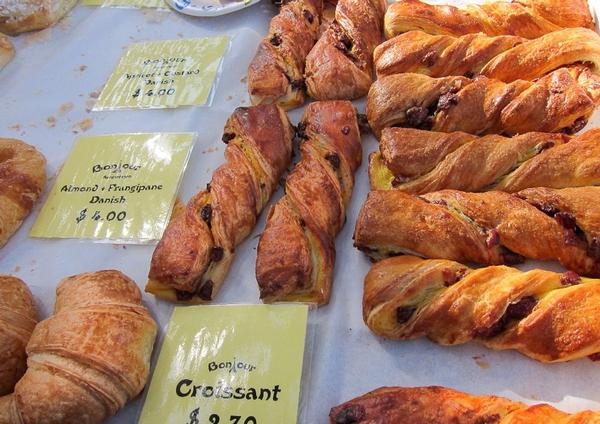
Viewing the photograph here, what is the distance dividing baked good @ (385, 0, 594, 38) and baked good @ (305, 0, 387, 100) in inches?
3.9

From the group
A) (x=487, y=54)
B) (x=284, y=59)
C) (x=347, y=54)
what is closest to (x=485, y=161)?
(x=487, y=54)

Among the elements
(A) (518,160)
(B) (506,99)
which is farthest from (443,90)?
(A) (518,160)

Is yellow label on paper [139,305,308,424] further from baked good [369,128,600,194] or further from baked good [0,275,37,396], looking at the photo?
baked good [369,128,600,194]

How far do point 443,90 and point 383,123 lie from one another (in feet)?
0.89

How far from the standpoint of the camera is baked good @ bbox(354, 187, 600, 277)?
1.56 meters

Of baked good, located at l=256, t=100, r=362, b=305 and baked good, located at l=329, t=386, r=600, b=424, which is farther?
baked good, located at l=256, t=100, r=362, b=305

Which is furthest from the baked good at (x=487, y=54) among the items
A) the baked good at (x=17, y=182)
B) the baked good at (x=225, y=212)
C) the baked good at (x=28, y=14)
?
the baked good at (x=28, y=14)

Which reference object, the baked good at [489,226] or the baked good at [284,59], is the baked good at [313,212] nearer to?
the baked good at [489,226]

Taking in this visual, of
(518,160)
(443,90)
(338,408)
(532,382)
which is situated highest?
(443,90)

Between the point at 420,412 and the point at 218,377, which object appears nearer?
the point at 420,412

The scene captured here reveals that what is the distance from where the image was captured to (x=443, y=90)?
1.99 metres

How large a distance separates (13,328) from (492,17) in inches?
92.1

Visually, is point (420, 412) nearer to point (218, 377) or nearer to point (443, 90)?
point (218, 377)

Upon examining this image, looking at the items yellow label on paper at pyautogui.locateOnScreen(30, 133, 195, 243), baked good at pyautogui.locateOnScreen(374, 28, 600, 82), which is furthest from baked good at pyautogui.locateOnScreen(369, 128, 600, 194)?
yellow label on paper at pyautogui.locateOnScreen(30, 133, 195, 243)
